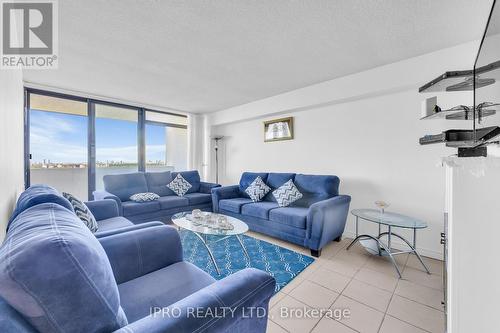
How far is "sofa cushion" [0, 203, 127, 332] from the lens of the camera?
0.53m

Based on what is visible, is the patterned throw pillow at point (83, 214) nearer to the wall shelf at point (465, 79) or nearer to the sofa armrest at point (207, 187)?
the sofa armrest at point (207, 187)

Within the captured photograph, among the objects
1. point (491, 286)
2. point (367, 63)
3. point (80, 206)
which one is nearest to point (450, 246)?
point (491, 286)

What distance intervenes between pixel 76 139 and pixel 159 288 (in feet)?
13.3

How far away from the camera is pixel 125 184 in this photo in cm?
374

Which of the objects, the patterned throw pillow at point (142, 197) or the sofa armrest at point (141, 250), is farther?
the patterned throw pillow at point (142, 197)

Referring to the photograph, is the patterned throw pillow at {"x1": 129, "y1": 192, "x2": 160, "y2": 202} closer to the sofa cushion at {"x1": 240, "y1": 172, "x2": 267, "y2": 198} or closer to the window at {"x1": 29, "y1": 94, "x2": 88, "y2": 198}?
the window at {"x1": 29, "y1": 94, "x2": 88, "y2": 198}

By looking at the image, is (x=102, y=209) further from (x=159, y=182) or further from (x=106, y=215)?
(x=159, y=182)

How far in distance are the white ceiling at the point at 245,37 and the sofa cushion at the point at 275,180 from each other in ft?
4.99

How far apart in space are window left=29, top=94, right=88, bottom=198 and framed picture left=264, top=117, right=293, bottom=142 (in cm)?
351

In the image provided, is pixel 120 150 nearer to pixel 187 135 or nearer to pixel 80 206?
pixel 187 135

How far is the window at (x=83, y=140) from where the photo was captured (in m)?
3.59

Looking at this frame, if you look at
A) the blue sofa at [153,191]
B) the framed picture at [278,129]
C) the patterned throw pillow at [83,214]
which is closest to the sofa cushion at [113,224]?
the patterned throw pillow at [83,214]

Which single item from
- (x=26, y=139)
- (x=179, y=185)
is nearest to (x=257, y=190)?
(x=179, y=185)
